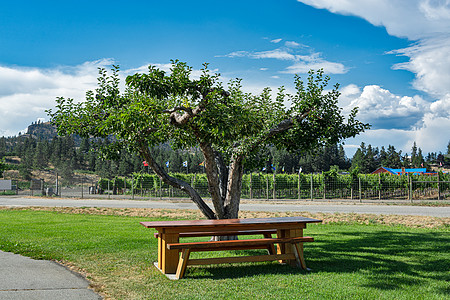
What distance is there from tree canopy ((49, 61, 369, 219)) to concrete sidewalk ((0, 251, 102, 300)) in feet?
10.2

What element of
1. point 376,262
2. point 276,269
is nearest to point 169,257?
point 276,269

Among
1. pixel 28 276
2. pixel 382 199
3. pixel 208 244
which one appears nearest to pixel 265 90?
pixel 208 244

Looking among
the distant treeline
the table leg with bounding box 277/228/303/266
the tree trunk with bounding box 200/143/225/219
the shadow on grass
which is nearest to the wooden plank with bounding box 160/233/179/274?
the shadow on grass

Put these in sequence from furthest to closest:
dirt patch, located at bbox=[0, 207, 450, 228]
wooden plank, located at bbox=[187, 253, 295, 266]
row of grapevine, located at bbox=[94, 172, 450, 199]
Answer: row of grapevine, located at bbox=[94, 172, 450, 199], dirt patch, located at bbox=[0, 207, 450, 228], wooden plank, located at bbox=[187, 253, 295, 266]

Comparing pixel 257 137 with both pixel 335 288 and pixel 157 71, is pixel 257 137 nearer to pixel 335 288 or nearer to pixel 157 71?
pixel 157 71

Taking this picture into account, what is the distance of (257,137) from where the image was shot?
30.7 feet

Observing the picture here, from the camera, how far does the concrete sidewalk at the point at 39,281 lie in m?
5.48

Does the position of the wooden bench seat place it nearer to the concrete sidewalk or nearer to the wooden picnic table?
the wooden picnic table

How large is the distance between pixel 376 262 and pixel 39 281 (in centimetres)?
600

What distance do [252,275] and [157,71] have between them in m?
4.59

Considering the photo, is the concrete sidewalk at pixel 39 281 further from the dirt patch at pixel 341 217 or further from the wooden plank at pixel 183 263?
the dirt patch at pixel 341 217

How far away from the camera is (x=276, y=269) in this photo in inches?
284

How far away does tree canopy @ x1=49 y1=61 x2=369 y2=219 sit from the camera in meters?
8.75

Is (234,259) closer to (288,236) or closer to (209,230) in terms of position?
(209,230)
